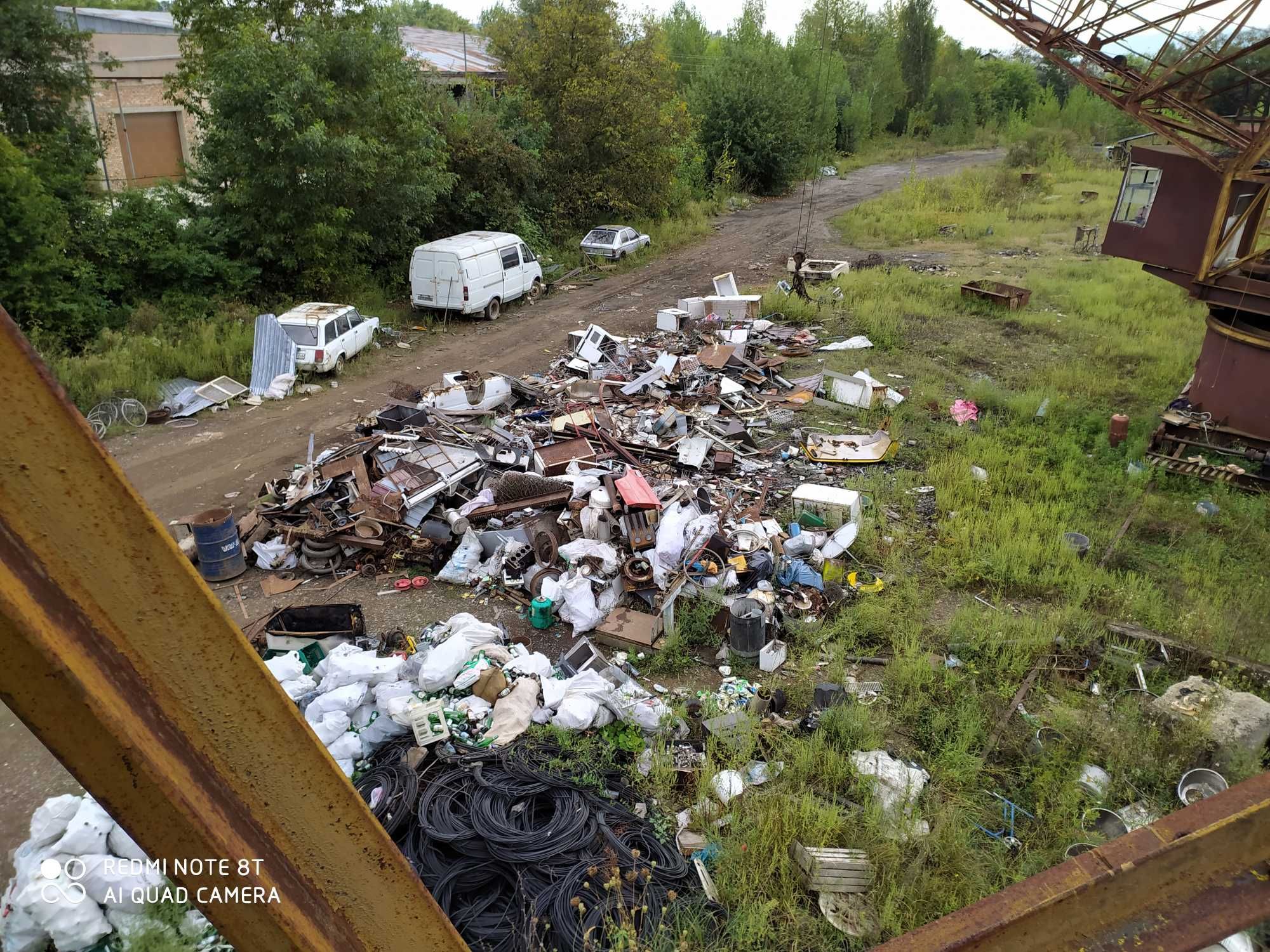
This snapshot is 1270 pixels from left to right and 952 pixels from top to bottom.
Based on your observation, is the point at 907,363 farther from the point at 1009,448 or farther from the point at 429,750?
the point at 429,750

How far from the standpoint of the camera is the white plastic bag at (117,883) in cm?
443

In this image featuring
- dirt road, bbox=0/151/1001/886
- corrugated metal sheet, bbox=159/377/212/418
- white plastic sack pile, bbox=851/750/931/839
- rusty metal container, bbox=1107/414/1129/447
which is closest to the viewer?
white plastic sack pile, bbox=851/750/931/839

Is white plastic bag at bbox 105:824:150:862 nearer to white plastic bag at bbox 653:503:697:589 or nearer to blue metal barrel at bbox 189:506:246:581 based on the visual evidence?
blue metal barrel at bbox 189:506:246:581

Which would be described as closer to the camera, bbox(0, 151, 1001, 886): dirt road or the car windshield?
bbox(0, 151, 1001, 886): dirt road

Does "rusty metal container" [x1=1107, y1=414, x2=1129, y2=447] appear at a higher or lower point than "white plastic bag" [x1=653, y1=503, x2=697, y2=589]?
higher

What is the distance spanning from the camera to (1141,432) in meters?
11.6

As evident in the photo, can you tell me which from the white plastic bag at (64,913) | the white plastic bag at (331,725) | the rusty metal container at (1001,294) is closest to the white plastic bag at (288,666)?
the white plastic bag at (331,725)

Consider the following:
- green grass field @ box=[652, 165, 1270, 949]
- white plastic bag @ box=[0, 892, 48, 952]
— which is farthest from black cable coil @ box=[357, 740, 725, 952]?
white plastic bag @ box=[0, 892, 48, 952]

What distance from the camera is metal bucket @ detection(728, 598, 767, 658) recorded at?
7223 millimetres

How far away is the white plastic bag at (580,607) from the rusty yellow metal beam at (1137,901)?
5.47 metres

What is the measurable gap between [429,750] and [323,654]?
1764mm

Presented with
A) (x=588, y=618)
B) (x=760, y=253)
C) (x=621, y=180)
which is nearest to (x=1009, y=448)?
(x=588, y=618)

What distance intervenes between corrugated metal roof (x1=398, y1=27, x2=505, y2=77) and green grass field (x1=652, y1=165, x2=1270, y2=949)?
1787cm

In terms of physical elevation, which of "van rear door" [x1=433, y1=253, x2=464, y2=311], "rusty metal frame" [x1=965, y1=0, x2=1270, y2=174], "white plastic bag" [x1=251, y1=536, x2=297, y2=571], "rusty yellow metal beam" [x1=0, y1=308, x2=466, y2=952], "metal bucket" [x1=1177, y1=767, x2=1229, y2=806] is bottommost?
"white plastic bag" [x1=251, y1=536, x2=297, y2=571]
